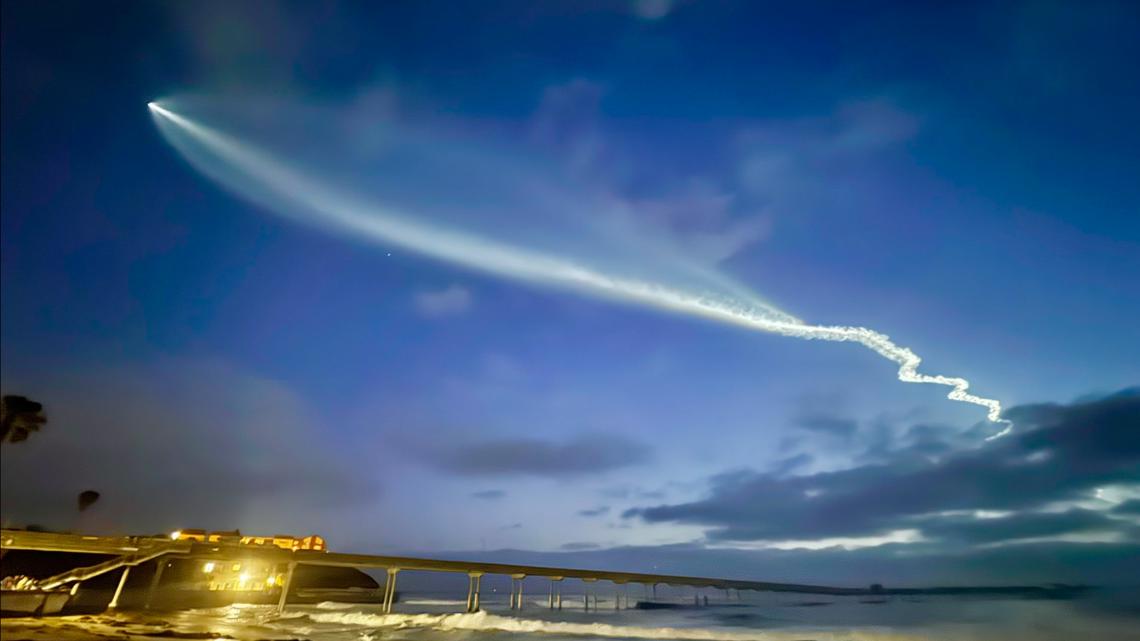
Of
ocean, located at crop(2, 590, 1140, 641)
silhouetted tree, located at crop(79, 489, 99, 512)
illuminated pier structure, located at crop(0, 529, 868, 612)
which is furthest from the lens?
silhouetted tree, located at crop(79, 489, 99, 512)

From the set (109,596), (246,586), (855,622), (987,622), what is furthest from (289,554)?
(987,622)

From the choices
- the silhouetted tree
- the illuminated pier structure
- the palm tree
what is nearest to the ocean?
the illuminated pier structure

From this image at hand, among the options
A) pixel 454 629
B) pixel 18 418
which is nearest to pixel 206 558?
pixel 18 418

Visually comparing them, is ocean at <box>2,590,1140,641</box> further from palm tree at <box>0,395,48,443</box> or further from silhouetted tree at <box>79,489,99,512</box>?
silhouetted tree at <box>79,489,99,512</box>

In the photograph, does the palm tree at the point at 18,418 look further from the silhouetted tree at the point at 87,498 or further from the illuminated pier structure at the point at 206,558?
the silhouetted tree at the point at 87,498

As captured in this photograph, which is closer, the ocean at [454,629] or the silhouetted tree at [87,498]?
the ocean at [454,629]

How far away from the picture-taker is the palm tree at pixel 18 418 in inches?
1496

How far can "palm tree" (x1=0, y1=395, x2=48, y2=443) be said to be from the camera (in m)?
38.0

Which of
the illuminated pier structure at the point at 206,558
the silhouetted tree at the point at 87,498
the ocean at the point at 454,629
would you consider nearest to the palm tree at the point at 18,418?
the illuminated pier structure at the point at 206,558

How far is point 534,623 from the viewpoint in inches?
1641

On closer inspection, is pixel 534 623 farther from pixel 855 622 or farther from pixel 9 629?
pixel 855 622

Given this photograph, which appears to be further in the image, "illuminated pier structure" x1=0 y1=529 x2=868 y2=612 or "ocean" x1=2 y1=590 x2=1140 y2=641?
"illuminated pier structure" x1=0 y1=529 x2=868 y2=612

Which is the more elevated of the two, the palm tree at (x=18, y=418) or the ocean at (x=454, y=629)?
the palm tree at (x=18, y=418)

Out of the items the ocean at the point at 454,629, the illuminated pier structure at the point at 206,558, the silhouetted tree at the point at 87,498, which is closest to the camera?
the ocean at the point at 454,629
